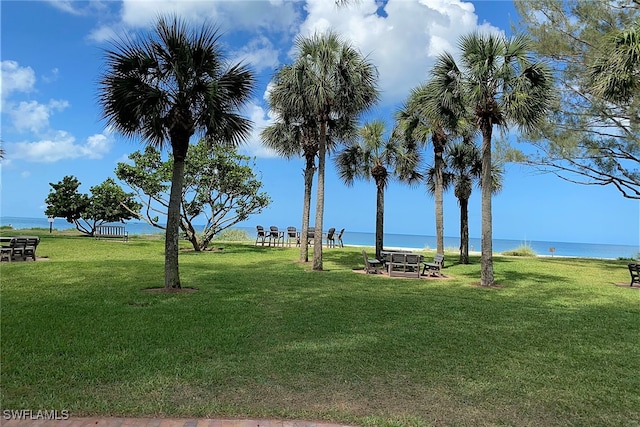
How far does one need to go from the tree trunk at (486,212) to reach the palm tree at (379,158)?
5608 millimetres

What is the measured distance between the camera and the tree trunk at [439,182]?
16.4 meters

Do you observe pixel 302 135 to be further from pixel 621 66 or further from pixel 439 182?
pixel 621 66

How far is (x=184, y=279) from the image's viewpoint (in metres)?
10.6

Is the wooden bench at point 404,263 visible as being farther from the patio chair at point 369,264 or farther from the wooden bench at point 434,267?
the patio chair at point 369,264

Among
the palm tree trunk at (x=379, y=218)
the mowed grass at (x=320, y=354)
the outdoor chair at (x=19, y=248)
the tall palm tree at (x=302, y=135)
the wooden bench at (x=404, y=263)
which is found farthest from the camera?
the palm tree trunk at (x=379, y=218)

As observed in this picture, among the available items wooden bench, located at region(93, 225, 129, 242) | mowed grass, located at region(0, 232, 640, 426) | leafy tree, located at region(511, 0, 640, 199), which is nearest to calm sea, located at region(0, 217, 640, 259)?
wooden bench, located at region(93, 225, 129, 242)

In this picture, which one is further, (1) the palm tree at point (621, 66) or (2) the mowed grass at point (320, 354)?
(1) the palm tree at point (621, 66)

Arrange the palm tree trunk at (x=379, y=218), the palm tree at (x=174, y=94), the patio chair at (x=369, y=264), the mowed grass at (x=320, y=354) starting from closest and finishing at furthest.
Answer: the mowed grass at (x=320, y=354) → the palm tree at (x=174, y=94) → the patio chair at (x=369, y=264) → the palm tree trunk at (x=379, y=218)

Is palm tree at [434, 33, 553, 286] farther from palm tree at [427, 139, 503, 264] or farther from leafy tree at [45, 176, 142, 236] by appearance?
leafy tree at [45, 176, 142, 236]

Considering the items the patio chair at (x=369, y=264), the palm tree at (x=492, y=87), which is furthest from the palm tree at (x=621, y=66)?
the patio chair at (x=369, y=264)

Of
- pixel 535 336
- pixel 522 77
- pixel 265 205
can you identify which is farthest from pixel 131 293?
pixel 265 205

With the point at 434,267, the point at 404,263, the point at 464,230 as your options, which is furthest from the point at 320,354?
the point at 464,230

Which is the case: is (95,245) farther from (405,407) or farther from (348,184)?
(405,407)

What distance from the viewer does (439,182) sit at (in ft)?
53.9
